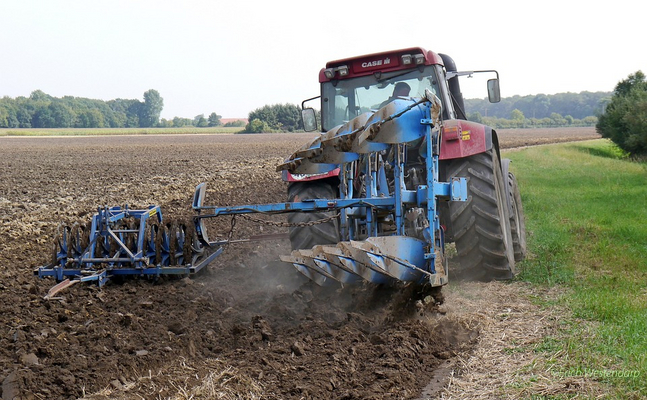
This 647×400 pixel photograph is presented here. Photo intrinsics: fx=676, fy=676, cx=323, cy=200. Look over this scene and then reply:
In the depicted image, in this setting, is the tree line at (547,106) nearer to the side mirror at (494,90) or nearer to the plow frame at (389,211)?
the side mirror at (494,90)

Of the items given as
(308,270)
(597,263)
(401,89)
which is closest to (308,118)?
(401,89)

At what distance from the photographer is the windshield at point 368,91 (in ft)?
22.0

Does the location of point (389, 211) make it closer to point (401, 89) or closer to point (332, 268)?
point (332, 268)

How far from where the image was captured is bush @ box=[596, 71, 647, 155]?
960 inches

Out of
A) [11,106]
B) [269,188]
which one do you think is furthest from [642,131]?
[11,106]

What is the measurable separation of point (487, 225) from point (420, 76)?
177cm

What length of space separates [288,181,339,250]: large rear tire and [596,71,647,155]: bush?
67.4 feet

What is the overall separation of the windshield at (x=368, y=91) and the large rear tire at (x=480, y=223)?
3.36 feet

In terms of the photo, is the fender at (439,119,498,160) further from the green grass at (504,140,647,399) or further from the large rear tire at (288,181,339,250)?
the green grass at (504,140,647,399)

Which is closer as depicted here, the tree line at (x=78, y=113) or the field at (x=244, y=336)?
the field at (x=244, y=336)

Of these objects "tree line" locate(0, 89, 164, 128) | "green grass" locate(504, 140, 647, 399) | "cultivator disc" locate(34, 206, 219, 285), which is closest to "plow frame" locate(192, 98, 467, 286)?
"cultivator disc" locate(34, 206, 219, 285)

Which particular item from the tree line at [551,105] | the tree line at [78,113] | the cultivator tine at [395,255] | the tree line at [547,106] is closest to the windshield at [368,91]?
the cultivator tine at [395,255]

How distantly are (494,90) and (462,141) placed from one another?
1545mm

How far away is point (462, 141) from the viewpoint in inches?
233
